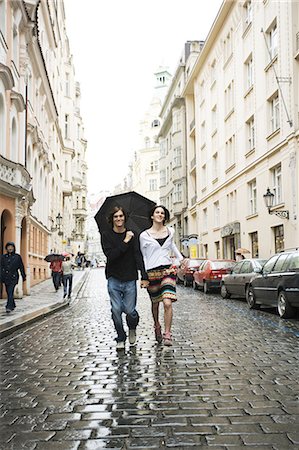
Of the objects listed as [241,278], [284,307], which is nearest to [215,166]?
[241,278]

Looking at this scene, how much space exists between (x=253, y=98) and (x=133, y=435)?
24445 mm

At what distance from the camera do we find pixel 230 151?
1252 inches

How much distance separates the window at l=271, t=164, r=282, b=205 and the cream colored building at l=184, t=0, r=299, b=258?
4 cm

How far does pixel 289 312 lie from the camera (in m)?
11.1

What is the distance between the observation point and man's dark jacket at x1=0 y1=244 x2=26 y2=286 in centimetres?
1315

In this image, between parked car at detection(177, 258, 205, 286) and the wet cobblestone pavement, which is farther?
parked car at detection(177, 258, 205, 286)

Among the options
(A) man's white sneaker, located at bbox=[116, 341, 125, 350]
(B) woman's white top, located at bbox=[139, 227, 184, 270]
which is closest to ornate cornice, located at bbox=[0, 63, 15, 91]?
(B) woman's white top, located at bbox=[139, 227, 184, 270]

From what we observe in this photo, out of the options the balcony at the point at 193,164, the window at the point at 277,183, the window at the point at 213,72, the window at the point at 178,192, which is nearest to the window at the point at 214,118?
the window at the point at 213,72

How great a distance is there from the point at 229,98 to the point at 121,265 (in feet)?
88.8

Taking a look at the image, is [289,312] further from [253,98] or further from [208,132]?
[208,132]

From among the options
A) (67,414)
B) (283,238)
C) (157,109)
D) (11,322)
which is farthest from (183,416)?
(157,109)

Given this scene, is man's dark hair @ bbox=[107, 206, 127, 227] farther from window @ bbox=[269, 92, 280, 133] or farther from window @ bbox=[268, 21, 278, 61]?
window @ bbox=[268, 21, 278, 61]

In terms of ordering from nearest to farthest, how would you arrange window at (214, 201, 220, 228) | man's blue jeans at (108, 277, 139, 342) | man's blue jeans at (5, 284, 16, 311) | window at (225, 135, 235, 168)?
man's blue jeans at (108, 277, 139, 342) → man's blue jeans at (5, 284, 16, 311) → window at (225, 135, 235, 168) → window at (214, 201, 220, 228)

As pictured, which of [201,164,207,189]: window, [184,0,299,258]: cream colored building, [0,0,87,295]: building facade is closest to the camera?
[0,0,87,295]: building facade
